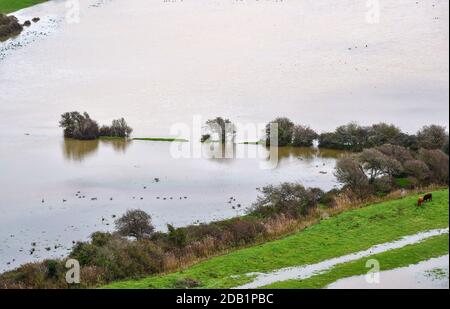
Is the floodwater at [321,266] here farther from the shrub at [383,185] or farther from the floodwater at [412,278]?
the shrub at [383,185]

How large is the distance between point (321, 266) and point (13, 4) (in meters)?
55.7

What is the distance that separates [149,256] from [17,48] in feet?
117

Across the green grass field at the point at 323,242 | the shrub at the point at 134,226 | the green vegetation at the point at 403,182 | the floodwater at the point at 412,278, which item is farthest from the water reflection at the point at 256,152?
the floodwater at the point at 412,278

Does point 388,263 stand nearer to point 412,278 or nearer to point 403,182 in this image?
point 412,278

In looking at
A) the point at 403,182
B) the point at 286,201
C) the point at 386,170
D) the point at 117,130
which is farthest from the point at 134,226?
the point at 117,130

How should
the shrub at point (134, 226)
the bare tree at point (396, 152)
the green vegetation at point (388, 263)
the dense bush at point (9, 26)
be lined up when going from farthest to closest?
the dense bush at point (9, 26)
the bare tree at point (396, 152)
the shrub at point (134, 226)
the green vegetation at point (388, 263)

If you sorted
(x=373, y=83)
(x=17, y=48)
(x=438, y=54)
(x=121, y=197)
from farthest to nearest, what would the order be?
(x=17, y=48)
(x=438, y=54)
(x=373, y=83)
(x=121, y=197)

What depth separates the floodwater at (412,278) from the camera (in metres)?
14.9

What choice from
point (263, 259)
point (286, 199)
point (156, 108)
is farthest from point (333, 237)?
point (156, 108)

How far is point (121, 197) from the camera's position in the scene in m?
26.1

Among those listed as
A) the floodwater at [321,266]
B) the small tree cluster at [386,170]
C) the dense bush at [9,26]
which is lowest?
the floodwater at [321,266]

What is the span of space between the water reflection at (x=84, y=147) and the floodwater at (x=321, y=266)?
636 inches

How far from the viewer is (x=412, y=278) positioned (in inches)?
613
